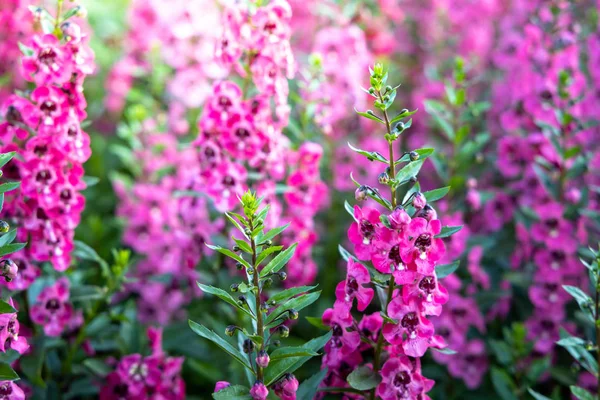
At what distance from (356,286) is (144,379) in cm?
133

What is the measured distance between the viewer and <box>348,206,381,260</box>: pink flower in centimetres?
232

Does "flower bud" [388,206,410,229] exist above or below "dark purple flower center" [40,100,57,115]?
below

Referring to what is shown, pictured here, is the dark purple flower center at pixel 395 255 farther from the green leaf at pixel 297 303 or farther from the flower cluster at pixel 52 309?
the flower cluster at pixel 52 309

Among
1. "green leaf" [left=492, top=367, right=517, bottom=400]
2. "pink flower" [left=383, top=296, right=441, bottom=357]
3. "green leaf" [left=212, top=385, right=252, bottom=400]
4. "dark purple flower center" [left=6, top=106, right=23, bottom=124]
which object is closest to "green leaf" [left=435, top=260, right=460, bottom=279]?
"pink flower" [left=383, top=296, right=441, bottom=357]

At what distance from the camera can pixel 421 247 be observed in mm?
2236

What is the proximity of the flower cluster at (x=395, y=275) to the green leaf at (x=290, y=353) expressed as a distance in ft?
0.72

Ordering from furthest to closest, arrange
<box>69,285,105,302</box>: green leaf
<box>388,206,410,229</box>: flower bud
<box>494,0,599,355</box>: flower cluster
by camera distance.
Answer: <box>494,0,599,355</box>: flower cluster → <box>69,285,105,302</box>: green leaf → <box>388,206,410,229</box>: flower bud

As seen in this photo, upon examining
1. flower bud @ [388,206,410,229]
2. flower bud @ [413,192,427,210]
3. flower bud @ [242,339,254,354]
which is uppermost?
flower bud @ [413,192,427,210]

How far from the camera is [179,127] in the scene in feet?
17.4

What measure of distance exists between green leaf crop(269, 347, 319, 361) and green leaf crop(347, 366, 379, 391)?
23cm

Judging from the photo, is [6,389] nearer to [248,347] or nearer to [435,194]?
[248,347]

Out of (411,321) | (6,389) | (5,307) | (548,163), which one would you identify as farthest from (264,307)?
(548,163)

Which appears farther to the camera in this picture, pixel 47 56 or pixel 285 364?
pixel 47 56

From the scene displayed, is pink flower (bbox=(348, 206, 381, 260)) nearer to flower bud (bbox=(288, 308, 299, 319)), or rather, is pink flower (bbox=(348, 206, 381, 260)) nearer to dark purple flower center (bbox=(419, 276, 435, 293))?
dark purple flower center (bbox=(419, 276, 435, 293))
